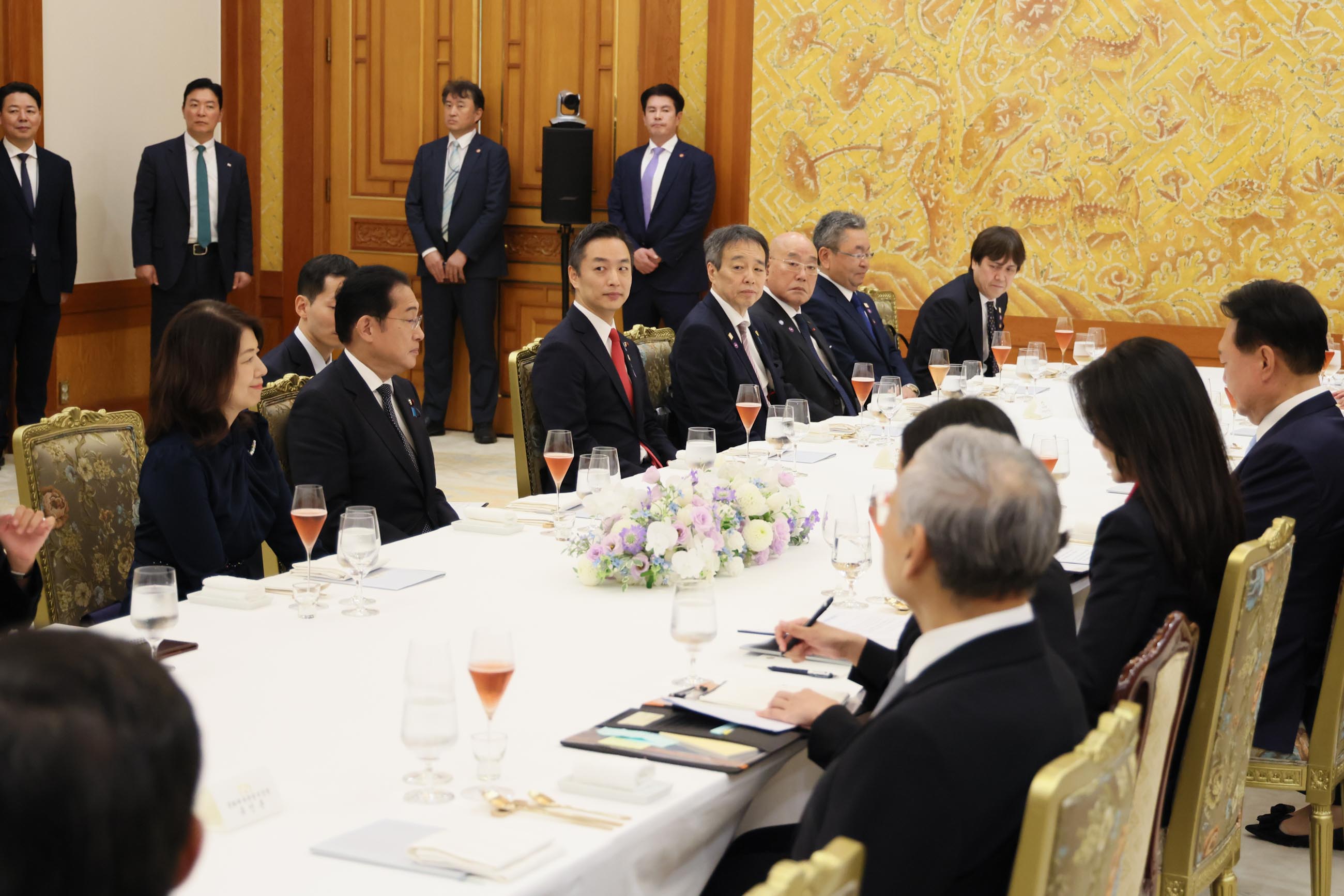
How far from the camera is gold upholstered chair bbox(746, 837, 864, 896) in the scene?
1.13 metres

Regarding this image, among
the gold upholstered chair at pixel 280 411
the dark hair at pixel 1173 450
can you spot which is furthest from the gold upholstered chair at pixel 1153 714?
the gold upholstered chair at pixel 280 411

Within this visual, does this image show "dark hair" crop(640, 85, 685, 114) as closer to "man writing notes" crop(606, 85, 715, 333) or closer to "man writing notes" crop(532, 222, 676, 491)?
"man writing notes" crop(606, 85, 715, 333)

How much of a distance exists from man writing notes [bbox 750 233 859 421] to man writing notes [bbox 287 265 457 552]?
2114mm

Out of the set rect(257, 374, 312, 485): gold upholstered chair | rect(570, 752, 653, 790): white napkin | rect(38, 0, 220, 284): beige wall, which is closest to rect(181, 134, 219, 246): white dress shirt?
rect(38, 0, 220, 284): beige wall

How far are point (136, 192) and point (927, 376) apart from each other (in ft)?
14.5

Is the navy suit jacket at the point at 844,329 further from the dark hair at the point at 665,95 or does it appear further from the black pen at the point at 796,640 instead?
the black pen at the point at 796,640

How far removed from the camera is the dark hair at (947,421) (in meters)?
2.21

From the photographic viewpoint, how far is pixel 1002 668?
158 centimetres

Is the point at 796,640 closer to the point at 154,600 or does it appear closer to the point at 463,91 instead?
the point at 154,600

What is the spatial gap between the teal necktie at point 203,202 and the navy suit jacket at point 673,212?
89.1 inches

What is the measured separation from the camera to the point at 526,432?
14.8 ft

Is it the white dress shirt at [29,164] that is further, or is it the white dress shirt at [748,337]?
the white dress shirt at [29,164]

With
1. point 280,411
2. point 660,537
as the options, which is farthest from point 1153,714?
point 280,411

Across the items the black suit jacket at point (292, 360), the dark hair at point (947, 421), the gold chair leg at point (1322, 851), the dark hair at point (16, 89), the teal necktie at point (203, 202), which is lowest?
the gold chair leg at point (1322, 851)
